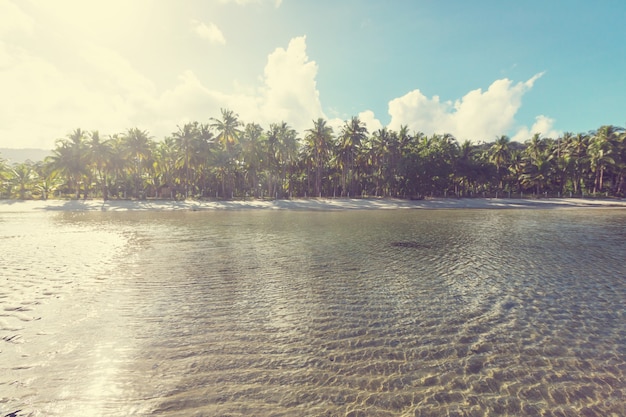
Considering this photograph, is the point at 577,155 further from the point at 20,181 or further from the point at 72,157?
the point at 20,181

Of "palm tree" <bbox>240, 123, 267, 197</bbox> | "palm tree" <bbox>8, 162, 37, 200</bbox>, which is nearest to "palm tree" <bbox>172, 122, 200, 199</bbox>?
"palm tree" <bbox>240, 123, 267, 197</bbox>

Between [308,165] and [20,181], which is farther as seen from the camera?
[308,165]

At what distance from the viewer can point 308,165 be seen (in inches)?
3044

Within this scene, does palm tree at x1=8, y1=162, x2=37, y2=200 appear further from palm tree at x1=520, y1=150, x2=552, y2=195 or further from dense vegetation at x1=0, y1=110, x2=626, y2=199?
palm tree at x1=520, y1=150, x2=552, y2=195

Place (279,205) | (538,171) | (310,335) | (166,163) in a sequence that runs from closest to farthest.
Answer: (310,335) → (279,205) → (166,163) → (538,171)

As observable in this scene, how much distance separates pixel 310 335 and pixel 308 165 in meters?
70.9

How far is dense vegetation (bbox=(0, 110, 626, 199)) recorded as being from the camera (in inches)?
2618

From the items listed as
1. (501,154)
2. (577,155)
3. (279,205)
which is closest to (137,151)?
(279,205)

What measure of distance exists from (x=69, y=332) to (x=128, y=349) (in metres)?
2.33

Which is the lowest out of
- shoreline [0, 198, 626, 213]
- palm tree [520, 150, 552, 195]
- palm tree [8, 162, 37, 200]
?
shoreline [0, 198, 626, 213]

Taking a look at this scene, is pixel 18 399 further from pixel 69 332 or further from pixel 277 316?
pixel 277 316

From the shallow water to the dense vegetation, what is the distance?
183 feet

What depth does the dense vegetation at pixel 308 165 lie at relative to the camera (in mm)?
66500

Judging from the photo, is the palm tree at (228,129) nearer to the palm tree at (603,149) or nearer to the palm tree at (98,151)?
the palm tree at (98,151)
